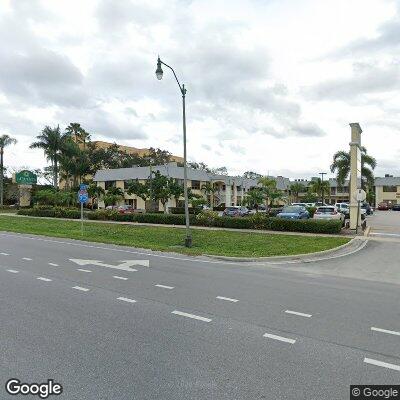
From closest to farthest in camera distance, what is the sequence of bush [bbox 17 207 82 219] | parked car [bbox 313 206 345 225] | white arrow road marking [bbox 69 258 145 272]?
white arrow road marking [bbox 69 258 145 272] → parked car [bbox 313 206 345 225] → bush [bbox 17 207 82 219]

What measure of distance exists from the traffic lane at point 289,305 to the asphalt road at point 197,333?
0.9 inches

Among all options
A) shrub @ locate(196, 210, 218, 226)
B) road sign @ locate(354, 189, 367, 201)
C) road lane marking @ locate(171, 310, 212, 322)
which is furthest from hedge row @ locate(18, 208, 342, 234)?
road lane marking @ locate(171, 310, 212, 322)

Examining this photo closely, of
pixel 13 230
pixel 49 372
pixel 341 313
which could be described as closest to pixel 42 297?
pixel 49 372

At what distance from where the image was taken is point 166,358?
4840 millimetres

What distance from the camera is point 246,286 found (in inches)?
365

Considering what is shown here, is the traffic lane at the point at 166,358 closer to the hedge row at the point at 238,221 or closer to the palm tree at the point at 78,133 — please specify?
the hedge row at the point at 238,221

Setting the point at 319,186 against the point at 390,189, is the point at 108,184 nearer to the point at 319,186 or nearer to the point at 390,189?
the point at 319,186

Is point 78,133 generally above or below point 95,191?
above

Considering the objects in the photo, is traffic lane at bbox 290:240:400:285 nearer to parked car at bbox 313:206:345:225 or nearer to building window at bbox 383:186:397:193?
parked car at bbox 313:206:345:225

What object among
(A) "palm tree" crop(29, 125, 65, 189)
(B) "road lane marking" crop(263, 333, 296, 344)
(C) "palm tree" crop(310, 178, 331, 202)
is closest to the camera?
(B) "road lane marking" crop(263, 333, 296, 344)

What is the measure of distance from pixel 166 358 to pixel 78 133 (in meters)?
72.7

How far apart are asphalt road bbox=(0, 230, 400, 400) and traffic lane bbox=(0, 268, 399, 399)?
0.05 ft

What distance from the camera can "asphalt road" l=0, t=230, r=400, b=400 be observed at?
4.27 metres

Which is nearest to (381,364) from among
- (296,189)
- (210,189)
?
(210,189)
